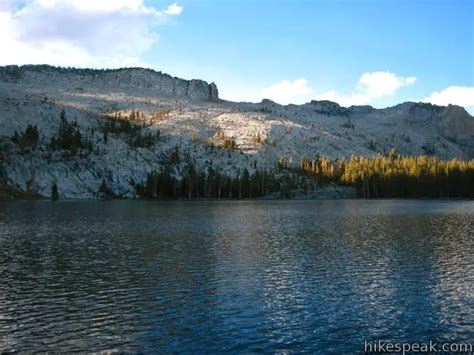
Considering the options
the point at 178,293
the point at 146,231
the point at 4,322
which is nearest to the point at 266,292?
the point at 178,293

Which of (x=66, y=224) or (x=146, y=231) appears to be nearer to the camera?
(x=146, y=231)

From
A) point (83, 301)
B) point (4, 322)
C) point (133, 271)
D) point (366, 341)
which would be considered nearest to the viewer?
point (366, 341)

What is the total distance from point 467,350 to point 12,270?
156ft

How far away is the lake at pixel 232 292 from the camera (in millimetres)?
31516

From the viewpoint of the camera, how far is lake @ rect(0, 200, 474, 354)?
31.5m

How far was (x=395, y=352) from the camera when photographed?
28828mm

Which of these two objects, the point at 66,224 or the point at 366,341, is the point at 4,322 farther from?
the point at 66,224

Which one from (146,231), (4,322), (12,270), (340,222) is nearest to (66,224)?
(146,231)

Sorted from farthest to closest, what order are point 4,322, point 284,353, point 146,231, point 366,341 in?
point 146,231
point 4,322
point 366,341
point 284,353

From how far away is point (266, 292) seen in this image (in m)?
43.6

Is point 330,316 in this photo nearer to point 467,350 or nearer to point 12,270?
point 467,350

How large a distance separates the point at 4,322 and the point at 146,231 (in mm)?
59070

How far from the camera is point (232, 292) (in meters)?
43.7

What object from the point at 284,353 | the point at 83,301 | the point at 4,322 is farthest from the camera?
the point at 83,301
